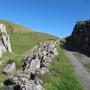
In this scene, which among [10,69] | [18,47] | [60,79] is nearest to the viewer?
[60,79]

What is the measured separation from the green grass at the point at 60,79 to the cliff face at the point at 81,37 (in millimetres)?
32946

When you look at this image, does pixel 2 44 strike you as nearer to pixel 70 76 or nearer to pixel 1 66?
pixel 1 66

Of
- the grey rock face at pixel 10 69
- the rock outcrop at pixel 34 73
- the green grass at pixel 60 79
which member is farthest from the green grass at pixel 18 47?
the green grass at pixel 60 79

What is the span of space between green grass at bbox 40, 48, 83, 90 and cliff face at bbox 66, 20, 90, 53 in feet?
108

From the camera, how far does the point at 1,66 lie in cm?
6119

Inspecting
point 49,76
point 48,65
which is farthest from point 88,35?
point 49,76

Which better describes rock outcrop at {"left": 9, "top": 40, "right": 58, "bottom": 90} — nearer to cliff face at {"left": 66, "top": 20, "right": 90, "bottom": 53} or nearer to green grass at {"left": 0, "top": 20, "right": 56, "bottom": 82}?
green grass at {"left": 0, "top": 20, "right": 56, "bottom": 82}

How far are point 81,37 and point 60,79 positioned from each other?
191 ft

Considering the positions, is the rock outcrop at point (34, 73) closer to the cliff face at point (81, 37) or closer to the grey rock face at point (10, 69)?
the grey rock face at point (10, 69)

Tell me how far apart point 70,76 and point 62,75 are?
1172 mm

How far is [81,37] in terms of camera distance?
328ft

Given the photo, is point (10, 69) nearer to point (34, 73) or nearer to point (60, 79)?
point (34, 73)

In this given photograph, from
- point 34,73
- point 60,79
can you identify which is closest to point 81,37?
point 60,79

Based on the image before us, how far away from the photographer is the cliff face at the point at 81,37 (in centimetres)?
8981
